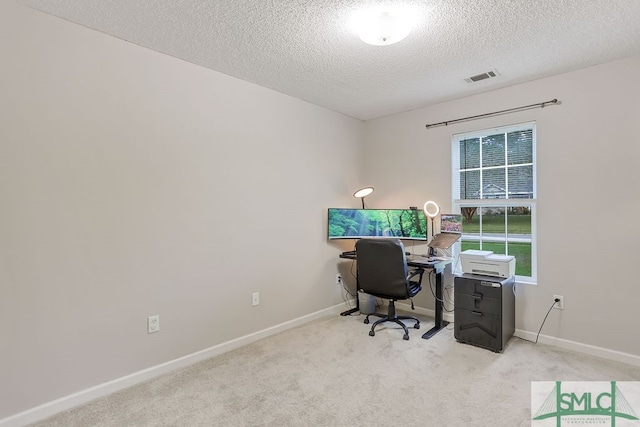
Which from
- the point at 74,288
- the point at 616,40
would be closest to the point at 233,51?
the point at 74,288

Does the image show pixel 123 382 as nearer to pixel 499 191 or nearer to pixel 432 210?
pixel 432 210

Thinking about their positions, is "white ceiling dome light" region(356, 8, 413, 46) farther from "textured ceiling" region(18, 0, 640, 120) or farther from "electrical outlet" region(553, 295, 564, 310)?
"electrical outlet" region(553, 295, 564, 310)

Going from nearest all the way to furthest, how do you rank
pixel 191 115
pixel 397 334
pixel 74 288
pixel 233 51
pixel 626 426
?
1. pixel 626 426
2. pixel 74 288
3. pixel 233 51
4. pixel 191 115
5. pixel 397 334

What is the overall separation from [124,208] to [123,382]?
1.19 meters

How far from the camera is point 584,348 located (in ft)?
8.82

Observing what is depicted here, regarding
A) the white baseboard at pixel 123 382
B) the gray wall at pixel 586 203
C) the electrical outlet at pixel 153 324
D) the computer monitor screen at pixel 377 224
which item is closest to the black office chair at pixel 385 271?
the computer monitor screen at pixel 377 224

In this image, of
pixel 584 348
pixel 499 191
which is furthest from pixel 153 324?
pixel 584 348

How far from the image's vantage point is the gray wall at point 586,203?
2.51 m

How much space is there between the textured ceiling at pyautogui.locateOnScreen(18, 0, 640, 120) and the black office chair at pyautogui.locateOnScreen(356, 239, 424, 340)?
1.53 metres

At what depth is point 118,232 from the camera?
7.24ft

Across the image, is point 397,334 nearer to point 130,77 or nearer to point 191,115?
point 191,115

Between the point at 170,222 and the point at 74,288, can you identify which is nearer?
the point at 74,288

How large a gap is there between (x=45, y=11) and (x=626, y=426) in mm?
4019

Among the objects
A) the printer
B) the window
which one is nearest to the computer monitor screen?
the window
